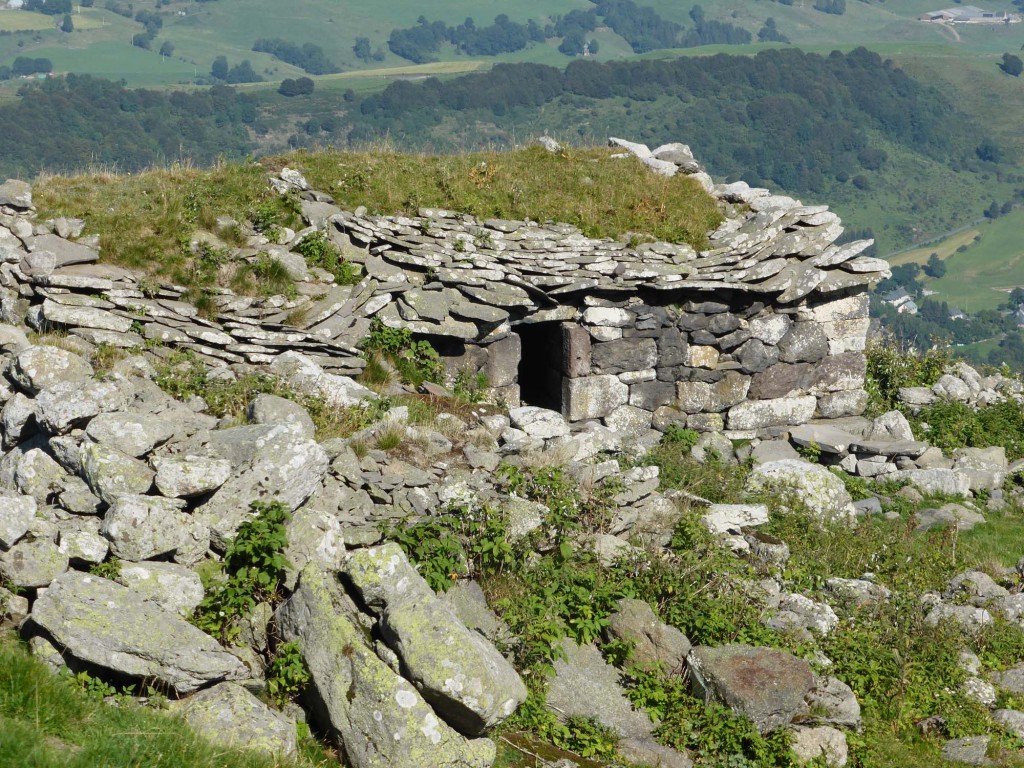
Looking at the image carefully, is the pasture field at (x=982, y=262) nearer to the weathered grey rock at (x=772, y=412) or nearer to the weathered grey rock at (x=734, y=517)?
the weathered grey rock at (x=772, y=412)

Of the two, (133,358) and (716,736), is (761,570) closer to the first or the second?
(716,736)

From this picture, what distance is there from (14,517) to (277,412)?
2.98m

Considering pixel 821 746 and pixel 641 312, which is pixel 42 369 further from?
pixel 641 312

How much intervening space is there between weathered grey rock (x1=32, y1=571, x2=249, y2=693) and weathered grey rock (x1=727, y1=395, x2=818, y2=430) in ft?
32.6

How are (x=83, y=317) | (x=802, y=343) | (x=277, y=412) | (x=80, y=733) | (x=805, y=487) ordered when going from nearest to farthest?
(x=80, y=733) < (x=277, y=412) < (x=83, y=317) < (x=805, y=487) < (x=802, y=343)

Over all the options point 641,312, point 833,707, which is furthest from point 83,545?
point 641,312

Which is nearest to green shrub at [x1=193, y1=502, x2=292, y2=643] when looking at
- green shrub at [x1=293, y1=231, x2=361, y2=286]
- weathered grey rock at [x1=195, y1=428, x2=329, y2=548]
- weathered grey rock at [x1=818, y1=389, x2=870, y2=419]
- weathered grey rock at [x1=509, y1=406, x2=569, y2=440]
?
weathered grey rock at [x1=195, y1=428, x2=329, y2=548]

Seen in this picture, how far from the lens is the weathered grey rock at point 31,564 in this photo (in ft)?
22.8

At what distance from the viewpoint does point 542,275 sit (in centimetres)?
1434

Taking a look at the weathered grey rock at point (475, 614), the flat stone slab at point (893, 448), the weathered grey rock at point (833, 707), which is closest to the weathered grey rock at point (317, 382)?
the weathered grey rock at point (475, 614)

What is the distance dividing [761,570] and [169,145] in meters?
89.1

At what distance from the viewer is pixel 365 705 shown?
6512 mm

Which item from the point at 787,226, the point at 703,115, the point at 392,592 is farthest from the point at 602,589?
the point at 703,115

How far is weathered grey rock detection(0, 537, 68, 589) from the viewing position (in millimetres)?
6949
